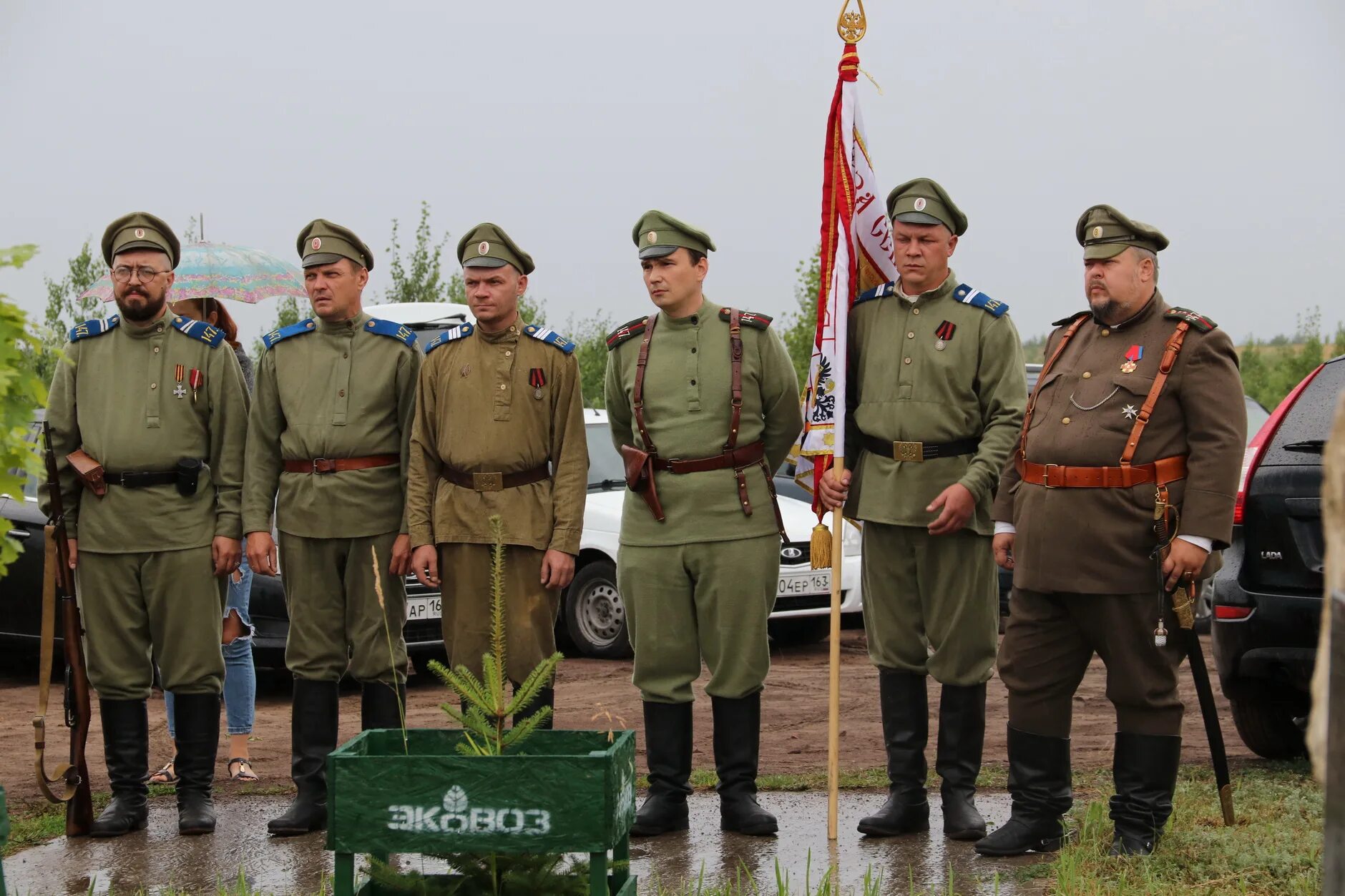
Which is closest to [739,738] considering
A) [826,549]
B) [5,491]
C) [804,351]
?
[826,549]

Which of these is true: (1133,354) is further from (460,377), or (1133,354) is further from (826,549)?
(460,377)

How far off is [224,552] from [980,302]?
3.13 meters

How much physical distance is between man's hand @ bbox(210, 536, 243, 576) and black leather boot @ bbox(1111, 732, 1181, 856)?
11.4ft

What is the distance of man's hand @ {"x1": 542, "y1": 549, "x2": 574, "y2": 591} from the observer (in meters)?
6.05

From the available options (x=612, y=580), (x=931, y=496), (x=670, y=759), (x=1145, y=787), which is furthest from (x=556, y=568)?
(x=612, y=580)

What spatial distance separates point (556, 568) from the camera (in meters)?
6.05

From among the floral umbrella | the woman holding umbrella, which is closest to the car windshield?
the floral umbrella

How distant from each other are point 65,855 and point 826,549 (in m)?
3.04

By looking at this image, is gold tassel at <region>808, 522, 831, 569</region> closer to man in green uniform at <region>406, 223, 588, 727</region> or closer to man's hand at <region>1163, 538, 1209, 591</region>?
man in green uniform at <region>406, 223, 588, 727</region>

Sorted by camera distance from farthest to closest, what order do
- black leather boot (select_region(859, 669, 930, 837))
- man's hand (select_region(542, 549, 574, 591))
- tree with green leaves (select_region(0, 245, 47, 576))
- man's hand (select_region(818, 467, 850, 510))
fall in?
man's hand (select_region(542, 549, 574, 591)) < man's hand (select_region(818, 467, 850, 510)) < black leather boot (select_region(859, 669, 930, 837)) < tree with green leaves (select_region(0, 245, 47, 576))

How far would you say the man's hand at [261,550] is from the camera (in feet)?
20.2

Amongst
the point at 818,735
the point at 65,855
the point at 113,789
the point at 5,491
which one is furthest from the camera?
the point at 818,735

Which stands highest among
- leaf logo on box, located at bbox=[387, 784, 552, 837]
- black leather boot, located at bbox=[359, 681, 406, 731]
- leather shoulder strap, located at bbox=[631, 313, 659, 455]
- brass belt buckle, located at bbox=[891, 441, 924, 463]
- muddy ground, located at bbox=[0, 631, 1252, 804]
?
leather shoulder strap, located at bbox=[631, 313, 659, 455]

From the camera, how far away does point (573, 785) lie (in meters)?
3.83
